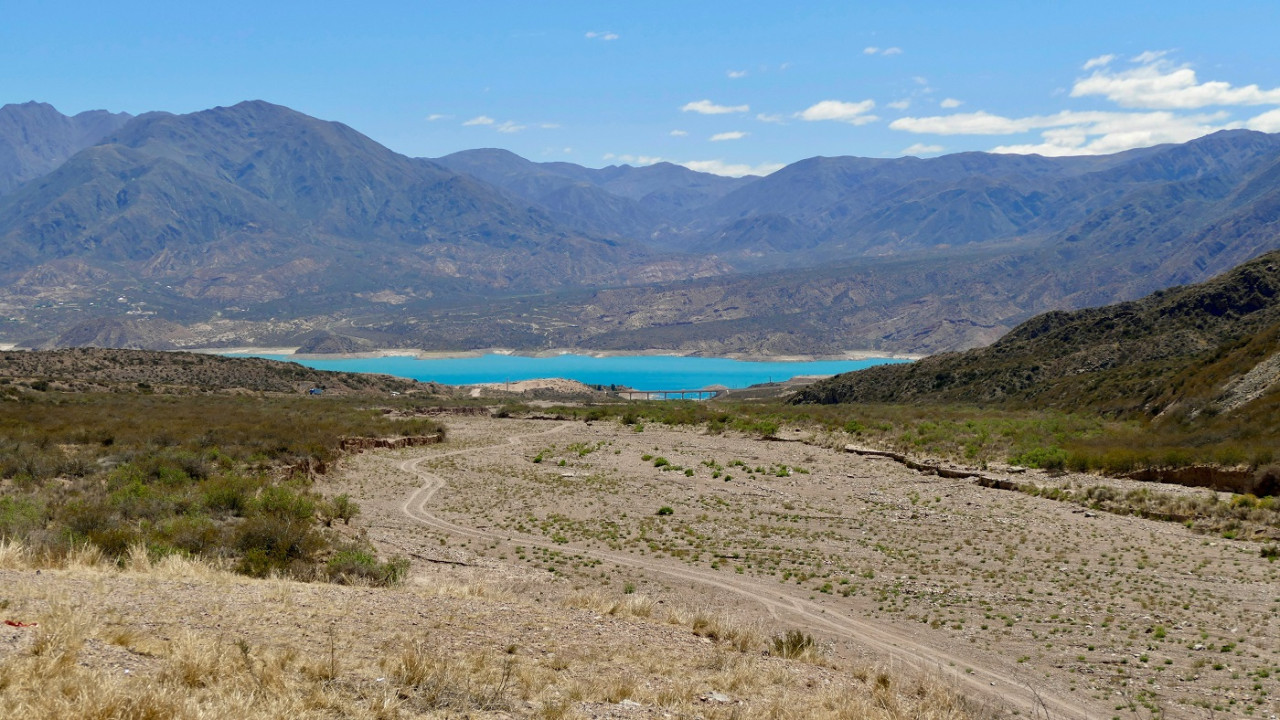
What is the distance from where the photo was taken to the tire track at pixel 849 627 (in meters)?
10.7

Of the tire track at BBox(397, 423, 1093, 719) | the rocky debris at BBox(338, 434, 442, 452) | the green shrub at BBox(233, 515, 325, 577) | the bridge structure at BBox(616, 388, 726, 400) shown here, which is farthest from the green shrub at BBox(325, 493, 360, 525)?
the bridge structure at BBox(616, 388, 726, 400)

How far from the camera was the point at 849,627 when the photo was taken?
13.7 meters

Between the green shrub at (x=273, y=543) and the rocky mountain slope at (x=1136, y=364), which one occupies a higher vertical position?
the rocky mountain slope at (x=1136, y=364)

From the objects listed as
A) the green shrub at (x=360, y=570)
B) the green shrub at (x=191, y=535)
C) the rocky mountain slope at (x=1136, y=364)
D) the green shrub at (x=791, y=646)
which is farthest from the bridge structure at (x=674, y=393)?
the green shrub at (x=791, y=646)

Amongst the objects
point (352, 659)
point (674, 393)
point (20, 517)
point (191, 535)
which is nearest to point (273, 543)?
point (191, 535)

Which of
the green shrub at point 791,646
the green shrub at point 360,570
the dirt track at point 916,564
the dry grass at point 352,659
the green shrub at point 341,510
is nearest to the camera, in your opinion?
the dry grass at point 352,659

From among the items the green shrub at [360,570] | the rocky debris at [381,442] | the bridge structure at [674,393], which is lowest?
the bridge structure at [674,393]

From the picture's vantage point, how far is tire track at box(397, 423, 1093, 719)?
10.7m

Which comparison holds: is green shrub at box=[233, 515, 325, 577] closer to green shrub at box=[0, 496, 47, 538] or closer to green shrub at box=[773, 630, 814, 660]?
green shrub at box=[0, 496, 47, 538]

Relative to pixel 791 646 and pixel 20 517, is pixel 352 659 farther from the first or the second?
pixel 20 517

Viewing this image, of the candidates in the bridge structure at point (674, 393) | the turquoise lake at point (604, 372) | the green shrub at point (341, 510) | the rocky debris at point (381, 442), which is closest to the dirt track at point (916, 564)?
the green shrub at point (341, 510)

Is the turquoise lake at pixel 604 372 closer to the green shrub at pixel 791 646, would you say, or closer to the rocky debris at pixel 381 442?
the rocky debris at pixel 381 442

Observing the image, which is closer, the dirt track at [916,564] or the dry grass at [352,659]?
the dry grass at [352,659]

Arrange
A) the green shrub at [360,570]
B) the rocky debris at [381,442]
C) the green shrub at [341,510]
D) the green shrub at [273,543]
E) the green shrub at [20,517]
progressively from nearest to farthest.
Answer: the green shrub at [20,517] < the green shrub at [360,570] < the green shrub at [273,543] < the green shrub at [341,510] < the rocky debris at [381,442]
